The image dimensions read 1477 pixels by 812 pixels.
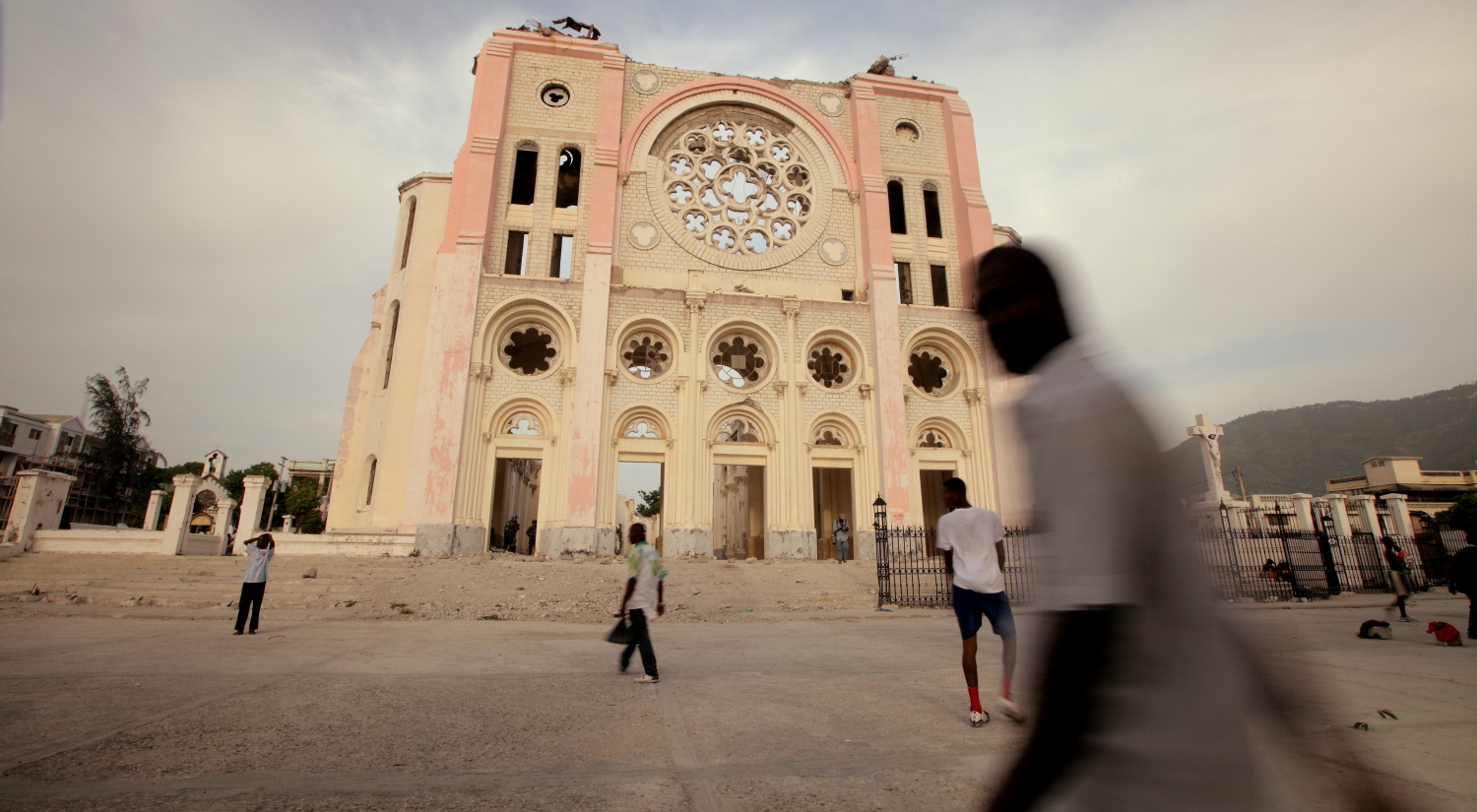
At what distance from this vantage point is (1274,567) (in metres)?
12.4

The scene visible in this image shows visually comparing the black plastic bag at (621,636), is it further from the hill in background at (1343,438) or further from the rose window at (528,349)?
the hill in background at (1343,438)

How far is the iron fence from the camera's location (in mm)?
10930

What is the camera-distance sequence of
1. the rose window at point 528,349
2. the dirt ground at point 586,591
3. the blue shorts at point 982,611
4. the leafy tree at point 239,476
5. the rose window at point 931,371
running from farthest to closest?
the leafy tree at point 239,476 < the rose window at point 931,371 < the rose window at point 528,349 < the dirt ground at point 586,591 < the blue shorts at point 982,611

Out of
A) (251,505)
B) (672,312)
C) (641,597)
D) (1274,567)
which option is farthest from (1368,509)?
(251,505)

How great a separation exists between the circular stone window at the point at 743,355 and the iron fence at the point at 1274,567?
7.05 m

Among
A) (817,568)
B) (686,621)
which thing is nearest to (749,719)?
(686,621)

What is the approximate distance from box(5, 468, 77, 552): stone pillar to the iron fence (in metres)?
18.3

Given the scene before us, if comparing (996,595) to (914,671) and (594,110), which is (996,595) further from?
(594,110)

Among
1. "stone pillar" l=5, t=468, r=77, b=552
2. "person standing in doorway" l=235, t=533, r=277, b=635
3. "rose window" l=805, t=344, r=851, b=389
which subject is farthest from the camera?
"rose window" l=805, t=344, r=851, b=389

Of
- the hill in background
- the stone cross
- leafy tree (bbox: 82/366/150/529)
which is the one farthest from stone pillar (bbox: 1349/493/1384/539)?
the hill in background

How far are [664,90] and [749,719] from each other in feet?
69.1

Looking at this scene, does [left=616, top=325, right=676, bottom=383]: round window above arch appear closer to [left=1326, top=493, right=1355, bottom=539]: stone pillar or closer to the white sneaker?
the white sneaker

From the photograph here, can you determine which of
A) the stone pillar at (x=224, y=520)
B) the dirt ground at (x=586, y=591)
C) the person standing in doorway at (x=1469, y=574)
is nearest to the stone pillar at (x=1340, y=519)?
the dirt ground at (x=586, y=591)

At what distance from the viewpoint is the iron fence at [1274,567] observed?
1093cm
